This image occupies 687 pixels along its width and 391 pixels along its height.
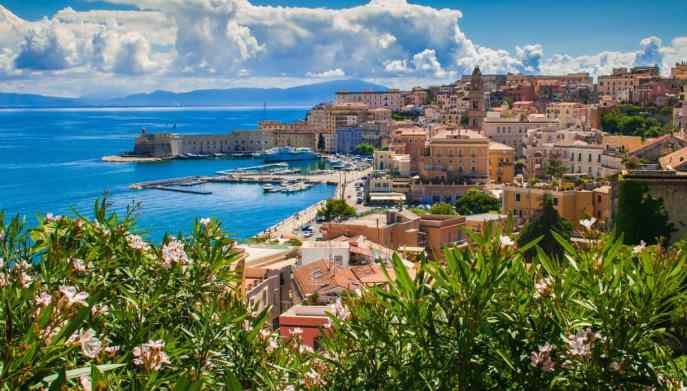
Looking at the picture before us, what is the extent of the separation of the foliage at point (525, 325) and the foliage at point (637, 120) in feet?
122

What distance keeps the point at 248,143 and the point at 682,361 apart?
6732 cm

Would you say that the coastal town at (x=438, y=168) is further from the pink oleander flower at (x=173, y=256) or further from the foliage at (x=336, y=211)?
the pink oleander flower at (x=173, y=256)

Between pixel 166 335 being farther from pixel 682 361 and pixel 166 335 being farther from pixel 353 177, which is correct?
pixel 353 177

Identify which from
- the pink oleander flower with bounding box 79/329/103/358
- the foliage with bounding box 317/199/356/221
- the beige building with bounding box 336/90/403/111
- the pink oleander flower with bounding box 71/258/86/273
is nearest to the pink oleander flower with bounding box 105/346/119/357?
the pink oleander flower with bounding box 79/329/103/358

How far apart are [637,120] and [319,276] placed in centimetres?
3251

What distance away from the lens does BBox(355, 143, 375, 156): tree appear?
2363 inches

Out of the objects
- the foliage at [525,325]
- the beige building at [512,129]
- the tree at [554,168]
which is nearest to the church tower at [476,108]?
the beige building at [512,129]

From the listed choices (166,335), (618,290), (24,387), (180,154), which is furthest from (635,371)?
(180,154)

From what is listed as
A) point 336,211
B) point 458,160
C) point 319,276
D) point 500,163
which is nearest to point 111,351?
point 319,276

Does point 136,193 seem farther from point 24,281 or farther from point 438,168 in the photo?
point 24,281

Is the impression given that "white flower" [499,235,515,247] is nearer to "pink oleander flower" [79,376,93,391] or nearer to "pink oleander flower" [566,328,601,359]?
"pink oleander flower" [566,328,601,359]

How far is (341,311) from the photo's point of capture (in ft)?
8.22

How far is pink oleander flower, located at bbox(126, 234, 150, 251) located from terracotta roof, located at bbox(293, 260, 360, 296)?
23.4 feet

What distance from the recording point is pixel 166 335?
2.25m
